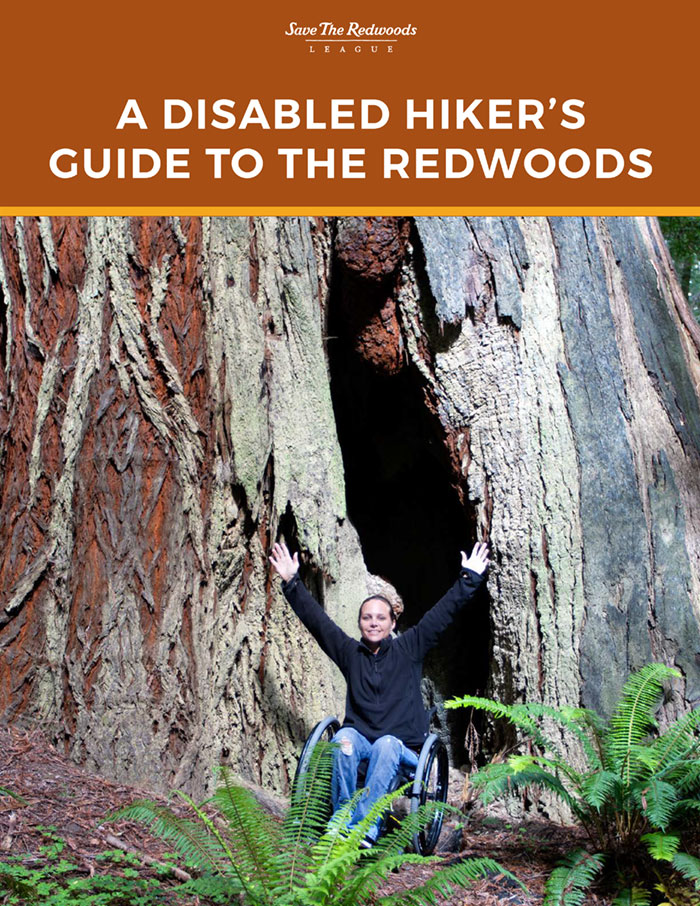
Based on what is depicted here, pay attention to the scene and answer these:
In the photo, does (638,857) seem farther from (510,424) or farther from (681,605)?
(510,424)

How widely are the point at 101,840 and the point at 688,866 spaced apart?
96.8 inches

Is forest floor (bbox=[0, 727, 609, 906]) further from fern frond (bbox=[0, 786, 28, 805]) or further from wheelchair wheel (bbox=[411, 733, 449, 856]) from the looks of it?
wheelchair wheel (bbox=[411, 733, 449, 856])

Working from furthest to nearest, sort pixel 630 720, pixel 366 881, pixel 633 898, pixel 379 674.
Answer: pixel 379 674
pixel 630 720
pixel 633 898
pixel 366 881

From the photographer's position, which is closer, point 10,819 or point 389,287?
point 10,819

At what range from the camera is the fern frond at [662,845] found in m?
3.56

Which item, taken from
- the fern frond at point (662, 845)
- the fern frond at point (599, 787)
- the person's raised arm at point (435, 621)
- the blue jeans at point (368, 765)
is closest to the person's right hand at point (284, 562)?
the person's raised arm at point (435, 621)

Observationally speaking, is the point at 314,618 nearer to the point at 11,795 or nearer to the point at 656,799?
the point at 11,795

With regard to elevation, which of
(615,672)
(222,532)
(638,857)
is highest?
(222,532)

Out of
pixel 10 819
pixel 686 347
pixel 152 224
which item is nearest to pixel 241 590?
pixel 10 819

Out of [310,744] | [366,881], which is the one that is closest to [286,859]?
[366,881]

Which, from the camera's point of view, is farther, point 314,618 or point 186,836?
point 314,618

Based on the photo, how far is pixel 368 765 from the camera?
14.8 ft

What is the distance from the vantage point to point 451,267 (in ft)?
18.7

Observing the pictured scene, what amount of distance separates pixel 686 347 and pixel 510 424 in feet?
4.57
